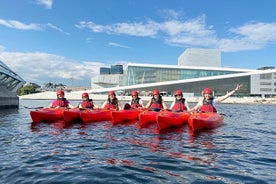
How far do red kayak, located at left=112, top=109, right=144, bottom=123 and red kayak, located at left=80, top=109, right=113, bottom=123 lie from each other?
111 centimetres

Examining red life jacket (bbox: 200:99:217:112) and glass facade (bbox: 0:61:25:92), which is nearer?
red life jacket (bbox: 200:99:217:112)

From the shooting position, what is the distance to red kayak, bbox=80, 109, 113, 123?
57.9 ft

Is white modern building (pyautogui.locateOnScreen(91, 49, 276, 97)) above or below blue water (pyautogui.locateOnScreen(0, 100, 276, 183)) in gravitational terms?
above

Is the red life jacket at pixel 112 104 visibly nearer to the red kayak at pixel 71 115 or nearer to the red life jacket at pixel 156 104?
the red kayak at pixel 71 115

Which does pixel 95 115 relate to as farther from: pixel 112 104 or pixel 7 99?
pixel 7 99

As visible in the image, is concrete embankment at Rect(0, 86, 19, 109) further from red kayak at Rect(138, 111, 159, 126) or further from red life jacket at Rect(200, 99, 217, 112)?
red life jacket at Rect(200, 99, 217, 112)

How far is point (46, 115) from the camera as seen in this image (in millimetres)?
17203

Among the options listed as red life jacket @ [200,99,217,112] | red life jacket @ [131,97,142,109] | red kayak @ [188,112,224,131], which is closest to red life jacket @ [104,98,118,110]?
red life jacket @ [131,97,142,109]

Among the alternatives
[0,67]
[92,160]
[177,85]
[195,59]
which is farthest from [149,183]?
[195,59]

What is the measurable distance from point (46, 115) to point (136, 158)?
10.3 meters

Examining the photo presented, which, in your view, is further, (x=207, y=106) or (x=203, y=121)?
(x=207, y=106)

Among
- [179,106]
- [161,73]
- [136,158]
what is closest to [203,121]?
[179,106]

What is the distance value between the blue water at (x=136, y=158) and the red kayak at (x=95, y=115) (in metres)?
5.09

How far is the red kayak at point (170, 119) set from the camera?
14.0 metres
